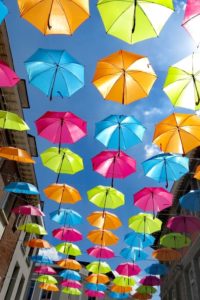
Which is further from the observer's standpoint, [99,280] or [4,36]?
[99,280]

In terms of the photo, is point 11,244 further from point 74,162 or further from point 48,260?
point 74,162

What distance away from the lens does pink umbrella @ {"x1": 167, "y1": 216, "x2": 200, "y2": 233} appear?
482 inches

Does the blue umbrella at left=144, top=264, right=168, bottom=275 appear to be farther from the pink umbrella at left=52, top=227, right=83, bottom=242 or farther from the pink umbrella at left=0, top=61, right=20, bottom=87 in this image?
the pink umbrella at left=0, top=61, right=20, bottom=87

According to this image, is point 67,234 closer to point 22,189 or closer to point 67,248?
point 67,248

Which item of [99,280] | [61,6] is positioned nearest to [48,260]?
[99,280]

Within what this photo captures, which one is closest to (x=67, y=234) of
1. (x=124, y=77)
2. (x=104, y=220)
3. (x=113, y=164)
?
(x=104, y=220)

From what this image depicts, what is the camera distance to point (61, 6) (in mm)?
6004

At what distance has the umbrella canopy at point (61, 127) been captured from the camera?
29.0 ft

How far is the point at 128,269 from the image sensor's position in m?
15.7

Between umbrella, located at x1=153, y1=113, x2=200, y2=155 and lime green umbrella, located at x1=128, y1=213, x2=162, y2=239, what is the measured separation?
4.50m

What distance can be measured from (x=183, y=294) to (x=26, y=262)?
40.4 feet

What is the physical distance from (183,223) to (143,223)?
1.88 m

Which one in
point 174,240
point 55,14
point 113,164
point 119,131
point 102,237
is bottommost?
point 102,237

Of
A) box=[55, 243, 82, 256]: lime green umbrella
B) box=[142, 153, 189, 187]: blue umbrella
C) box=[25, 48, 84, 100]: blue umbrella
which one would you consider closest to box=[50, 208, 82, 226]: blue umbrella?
box=[55, 243, 82, 256]: lime green umbrella
